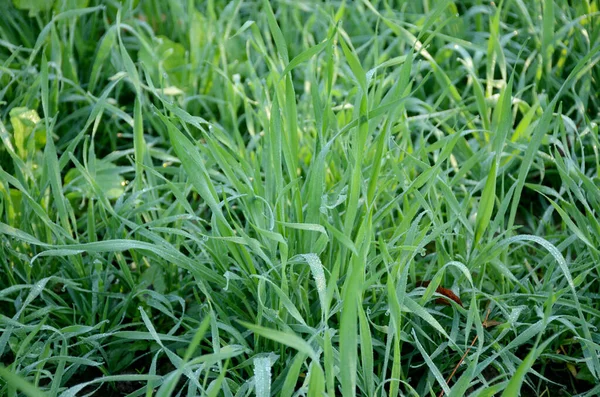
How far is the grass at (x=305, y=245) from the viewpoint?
1169 millimetres

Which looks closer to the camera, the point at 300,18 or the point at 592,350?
the point at 592,350

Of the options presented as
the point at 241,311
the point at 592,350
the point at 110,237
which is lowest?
the point at 592,350

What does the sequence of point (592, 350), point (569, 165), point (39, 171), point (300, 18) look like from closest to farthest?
point (592, 350), point (569, 165), point (39, 171), point (300, 18)

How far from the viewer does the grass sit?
1.17m

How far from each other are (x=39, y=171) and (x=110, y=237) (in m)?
0.30

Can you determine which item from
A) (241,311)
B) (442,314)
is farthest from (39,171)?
(442,314)

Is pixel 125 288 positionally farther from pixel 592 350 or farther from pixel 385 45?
pixel 385 45

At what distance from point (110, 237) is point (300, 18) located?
106cm

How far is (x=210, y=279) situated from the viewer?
1.29m

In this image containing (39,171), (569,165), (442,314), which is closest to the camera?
(442,314)

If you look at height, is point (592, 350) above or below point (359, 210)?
below

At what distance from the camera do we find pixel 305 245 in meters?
1.28

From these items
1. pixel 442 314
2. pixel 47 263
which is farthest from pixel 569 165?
pixel 47 263

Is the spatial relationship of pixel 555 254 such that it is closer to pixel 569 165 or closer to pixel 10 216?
pixel 569 165
